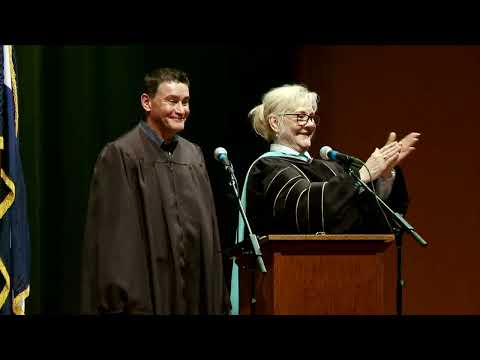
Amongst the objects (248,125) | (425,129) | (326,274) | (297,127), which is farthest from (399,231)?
(425,129)

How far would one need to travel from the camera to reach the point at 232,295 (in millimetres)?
5332

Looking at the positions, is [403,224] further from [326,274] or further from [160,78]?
[160,78]

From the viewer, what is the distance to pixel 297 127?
5332mm

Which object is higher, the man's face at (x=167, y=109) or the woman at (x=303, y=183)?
the man's face at (x=167, y=109)

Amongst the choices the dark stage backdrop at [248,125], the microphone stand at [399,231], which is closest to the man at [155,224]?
the microphone stand at [399,231]

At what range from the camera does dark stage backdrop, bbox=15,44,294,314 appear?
5.66m

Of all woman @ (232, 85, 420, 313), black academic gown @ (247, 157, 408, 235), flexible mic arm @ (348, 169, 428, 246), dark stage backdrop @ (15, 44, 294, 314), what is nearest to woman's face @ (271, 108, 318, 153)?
woman @ (232, 85, 420, 313)

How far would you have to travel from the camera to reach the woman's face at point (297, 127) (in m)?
5.32

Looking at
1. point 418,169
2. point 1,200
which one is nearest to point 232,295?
point 1,200

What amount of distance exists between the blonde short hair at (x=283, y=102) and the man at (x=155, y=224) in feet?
2.31

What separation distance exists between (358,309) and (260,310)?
0.51 metres

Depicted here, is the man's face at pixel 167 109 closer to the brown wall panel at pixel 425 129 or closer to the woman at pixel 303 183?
the woman at pixel 303 183

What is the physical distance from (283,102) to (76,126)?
1.37 metres

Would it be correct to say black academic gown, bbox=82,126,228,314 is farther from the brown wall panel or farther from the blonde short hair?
the brown wall panel
